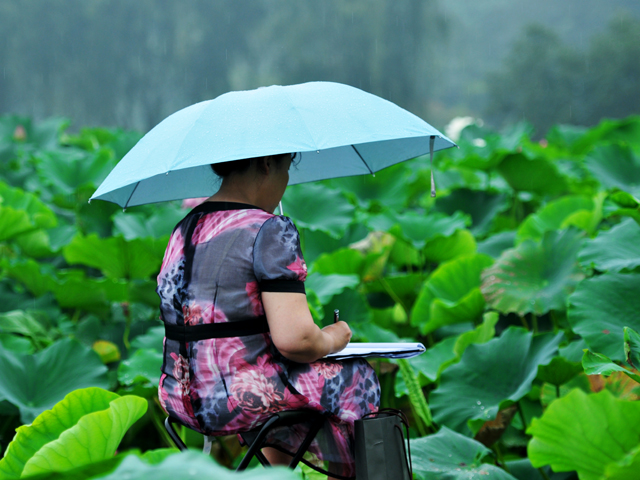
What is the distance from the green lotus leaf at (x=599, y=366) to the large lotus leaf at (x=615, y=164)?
180 cm

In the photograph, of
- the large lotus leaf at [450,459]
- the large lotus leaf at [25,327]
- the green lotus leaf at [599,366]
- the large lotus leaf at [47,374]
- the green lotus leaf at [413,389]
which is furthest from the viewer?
the large lotus leaf at [25,327]

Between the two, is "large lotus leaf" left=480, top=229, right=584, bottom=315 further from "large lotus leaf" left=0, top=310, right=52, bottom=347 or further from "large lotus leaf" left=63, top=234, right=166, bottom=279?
"large lotus leaf" left=0, top=310, right=52, bottom=347

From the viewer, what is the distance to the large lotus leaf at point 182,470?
64 cm

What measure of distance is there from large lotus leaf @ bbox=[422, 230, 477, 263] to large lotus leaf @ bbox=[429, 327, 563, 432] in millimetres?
900

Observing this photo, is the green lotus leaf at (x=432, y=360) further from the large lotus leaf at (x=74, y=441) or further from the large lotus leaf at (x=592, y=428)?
the large lotus leaf at (x=74, y=441)

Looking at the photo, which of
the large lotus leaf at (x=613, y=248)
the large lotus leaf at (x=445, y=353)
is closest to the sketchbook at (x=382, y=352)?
the large lotus leaf at (x=445, y=353)

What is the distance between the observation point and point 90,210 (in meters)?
3.54

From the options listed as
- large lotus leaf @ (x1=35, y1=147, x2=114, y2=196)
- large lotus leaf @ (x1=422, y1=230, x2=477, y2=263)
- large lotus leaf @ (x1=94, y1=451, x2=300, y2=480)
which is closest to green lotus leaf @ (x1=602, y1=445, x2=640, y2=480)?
large lotus leaf @ (x1=94, y1=451, x2=300, y2=480)

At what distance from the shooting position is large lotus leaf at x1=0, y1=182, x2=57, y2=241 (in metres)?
2.82

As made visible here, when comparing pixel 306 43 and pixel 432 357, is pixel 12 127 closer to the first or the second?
pixel 432 357

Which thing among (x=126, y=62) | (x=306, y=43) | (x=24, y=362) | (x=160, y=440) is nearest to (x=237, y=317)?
(x=24, y=362)

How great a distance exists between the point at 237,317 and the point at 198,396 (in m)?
0.15

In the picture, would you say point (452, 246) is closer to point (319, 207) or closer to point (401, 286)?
point (401, 286)

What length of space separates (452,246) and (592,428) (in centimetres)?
174
